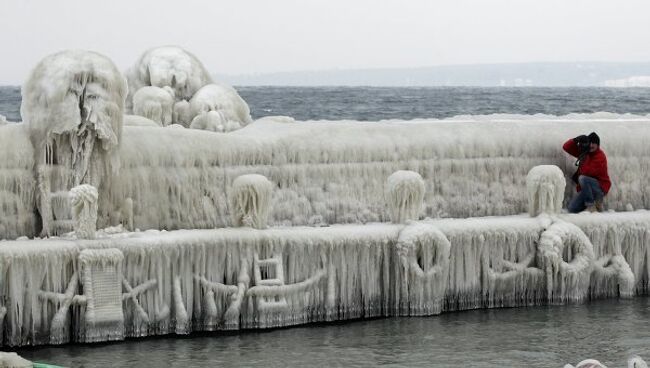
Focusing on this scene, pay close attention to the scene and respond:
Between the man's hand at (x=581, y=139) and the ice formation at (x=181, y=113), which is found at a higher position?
the ice formation at (x=181, y=113)

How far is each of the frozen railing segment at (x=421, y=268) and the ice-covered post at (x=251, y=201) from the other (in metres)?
1.71

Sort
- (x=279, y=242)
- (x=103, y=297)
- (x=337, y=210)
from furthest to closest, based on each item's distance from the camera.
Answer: (x=337, y=210), (x=279, y=242), (x=103, y=297)

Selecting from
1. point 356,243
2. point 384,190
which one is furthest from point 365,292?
point 384,190

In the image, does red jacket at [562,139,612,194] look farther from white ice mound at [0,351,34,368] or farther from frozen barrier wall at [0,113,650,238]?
white ice mound at [0,351,34,368]

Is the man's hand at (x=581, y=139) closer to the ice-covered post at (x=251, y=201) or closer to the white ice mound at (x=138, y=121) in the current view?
the ice-covered post at (x=251, y=201)

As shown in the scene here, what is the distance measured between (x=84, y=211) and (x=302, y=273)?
2.80 m

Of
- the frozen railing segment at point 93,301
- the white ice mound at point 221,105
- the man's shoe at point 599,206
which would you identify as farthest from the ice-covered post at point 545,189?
the frozen railing segment at point 93,301

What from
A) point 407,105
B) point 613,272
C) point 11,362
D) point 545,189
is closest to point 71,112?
point 11,362

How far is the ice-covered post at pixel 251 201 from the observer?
18219 millimetres

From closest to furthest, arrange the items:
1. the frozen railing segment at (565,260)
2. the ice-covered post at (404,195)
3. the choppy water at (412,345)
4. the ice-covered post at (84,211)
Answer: the choppy water at (412,345)
the ice-covered post at (84,211)
the ice-covered post at (404,195)
the frozen railing segment at (565,260)

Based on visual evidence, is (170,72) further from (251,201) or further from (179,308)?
(179,308)

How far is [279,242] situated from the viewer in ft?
59.1

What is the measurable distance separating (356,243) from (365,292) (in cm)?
64

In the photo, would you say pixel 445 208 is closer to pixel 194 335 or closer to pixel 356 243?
pixel 356 243
